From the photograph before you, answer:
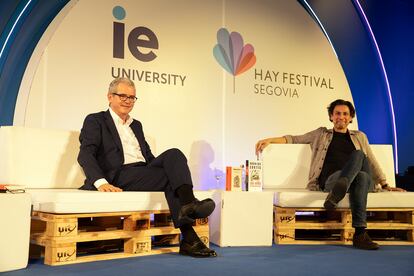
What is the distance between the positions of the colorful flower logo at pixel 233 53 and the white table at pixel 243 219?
2111 mm

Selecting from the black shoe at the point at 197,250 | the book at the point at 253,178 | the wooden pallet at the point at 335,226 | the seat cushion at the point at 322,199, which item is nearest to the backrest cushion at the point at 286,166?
the wooden pallet at the point at 335,226

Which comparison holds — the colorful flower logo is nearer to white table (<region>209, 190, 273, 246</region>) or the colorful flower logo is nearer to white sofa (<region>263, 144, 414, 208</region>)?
white sofa (<region>263, 144, 414, 208</region>)

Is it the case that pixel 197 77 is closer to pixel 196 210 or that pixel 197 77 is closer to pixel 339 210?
pixel 339 210

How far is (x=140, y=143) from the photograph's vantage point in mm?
3729

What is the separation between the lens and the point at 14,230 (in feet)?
8.76

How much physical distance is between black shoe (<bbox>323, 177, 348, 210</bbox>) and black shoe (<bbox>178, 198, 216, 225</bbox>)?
3.46ft

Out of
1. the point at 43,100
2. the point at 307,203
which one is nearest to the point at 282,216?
the point at 307,203

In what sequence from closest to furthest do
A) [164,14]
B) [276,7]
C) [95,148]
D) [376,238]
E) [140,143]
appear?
[95,148]
[140,143]
[376,238]
[164,14]
[276,7]

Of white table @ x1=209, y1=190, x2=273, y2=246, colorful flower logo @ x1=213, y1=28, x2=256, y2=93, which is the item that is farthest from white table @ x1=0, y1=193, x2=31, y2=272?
colorful flower logo @ x1=213, y1=28, x2=256, y2=93

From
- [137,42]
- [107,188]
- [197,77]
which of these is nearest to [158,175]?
[107,188]

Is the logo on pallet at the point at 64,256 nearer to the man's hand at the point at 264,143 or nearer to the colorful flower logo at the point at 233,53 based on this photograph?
the man's hand at the point at 264,143

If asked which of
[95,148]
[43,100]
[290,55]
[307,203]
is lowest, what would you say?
[307,203]

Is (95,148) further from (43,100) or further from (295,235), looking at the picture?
(295,235)

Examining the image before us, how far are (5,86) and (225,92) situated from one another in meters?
2.27
